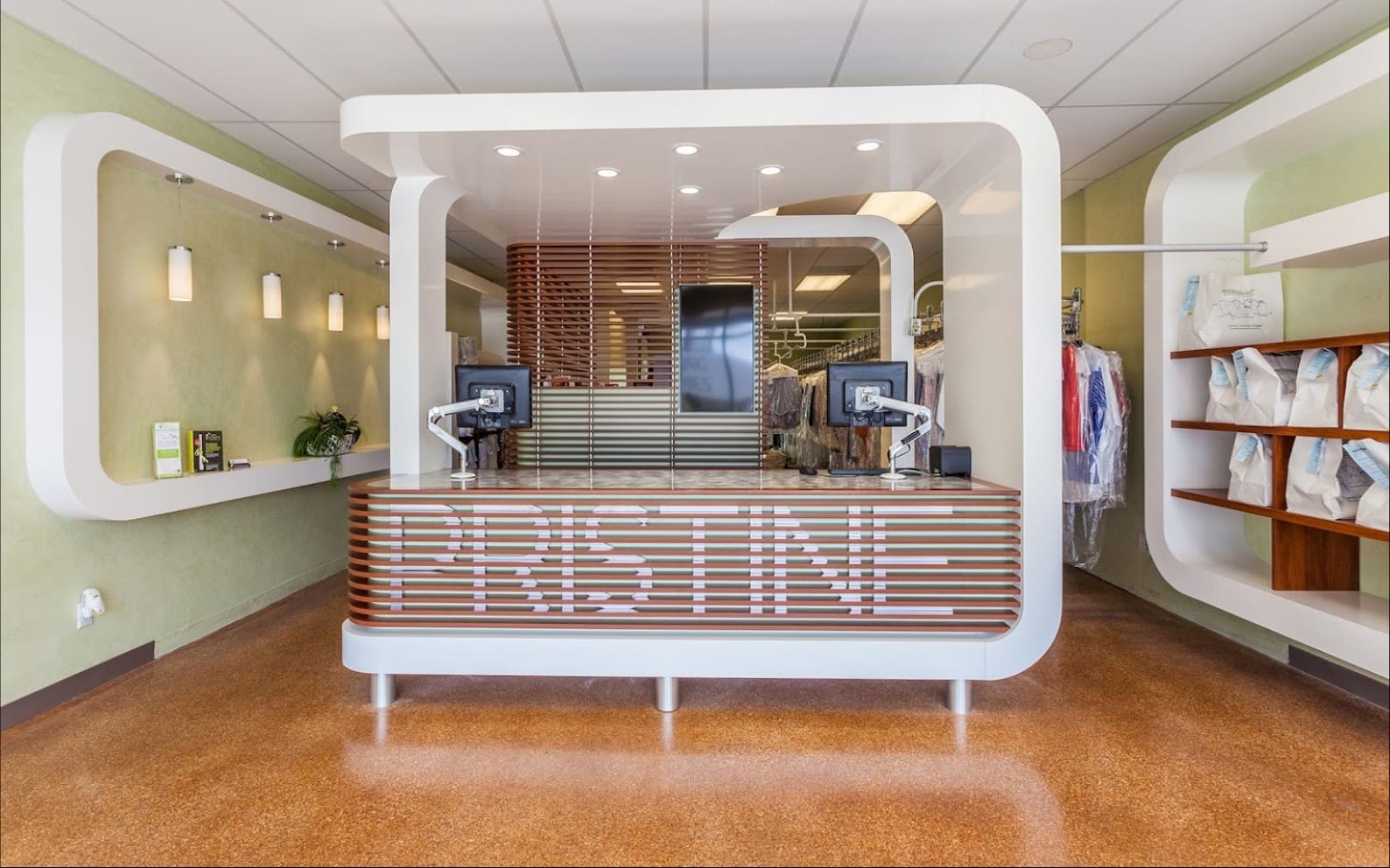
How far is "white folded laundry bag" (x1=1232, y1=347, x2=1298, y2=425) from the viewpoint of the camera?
3.11 m

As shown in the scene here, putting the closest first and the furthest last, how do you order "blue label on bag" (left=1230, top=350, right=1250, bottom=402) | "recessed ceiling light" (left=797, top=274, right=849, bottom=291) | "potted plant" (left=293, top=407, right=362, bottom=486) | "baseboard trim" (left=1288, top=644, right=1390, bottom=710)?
"baseboard trim" (left=1288, top=644, right=1390, bottom=710)
"blue label on bag" (left=1230, top=350, right=1250, bottom=402)
"potted plant" (left=293, top=407, right=362, bottom=486)
"recessed ceiling light" (left=797, top=274, right=849, bottom=291)

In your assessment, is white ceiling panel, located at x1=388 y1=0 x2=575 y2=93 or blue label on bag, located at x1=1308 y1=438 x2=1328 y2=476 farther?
white ceiling panel, located at x1=388 y1=0 x2=575 y2=93

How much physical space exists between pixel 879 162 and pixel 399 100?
2.37 m

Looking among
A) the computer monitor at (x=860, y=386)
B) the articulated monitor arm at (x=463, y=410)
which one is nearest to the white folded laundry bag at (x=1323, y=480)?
the computer monitor at (x=860, y=386)

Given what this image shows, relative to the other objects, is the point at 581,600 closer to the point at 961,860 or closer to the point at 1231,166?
the point at 961,860

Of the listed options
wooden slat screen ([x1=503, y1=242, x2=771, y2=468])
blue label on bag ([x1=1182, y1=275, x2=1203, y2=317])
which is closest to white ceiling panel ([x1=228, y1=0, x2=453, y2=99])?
wooden slat screen ([x1=503, y1=242, x2=771, y2=468])

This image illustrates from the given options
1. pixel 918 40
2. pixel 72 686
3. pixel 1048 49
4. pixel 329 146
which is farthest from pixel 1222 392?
pixel 72 686

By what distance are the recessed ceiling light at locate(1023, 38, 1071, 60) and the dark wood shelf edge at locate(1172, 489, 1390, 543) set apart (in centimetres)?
231

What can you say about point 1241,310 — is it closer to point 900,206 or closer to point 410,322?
point 900,206

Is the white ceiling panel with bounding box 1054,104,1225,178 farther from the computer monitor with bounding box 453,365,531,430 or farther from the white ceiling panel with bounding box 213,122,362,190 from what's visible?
the white ceiling panel with bounding box 213,122,362,190

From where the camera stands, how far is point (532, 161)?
3.67m

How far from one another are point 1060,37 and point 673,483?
277 centimetres

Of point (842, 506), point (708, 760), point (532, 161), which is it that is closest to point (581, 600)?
point (708, 760)

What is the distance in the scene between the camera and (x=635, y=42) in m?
3.33
